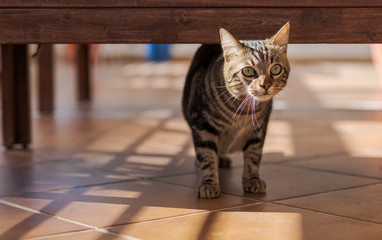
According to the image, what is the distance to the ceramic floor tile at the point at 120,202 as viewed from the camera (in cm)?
161

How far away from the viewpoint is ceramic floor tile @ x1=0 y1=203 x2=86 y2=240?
1.44 m

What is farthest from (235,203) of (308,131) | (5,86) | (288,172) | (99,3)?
(308,131)

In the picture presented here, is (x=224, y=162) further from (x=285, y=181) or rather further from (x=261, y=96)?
(x=261, y=96)

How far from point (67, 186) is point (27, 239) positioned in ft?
1.88

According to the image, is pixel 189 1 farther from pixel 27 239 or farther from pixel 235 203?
pixel 27 239

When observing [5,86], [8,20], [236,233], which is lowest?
[236,233]

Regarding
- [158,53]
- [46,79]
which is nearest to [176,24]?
[46,79]

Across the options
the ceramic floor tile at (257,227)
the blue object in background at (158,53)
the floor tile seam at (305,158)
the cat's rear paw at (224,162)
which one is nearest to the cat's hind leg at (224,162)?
the cat's rear paw at (224,162)

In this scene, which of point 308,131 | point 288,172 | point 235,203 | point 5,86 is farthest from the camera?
point 308,131

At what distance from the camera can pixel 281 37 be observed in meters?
1.71

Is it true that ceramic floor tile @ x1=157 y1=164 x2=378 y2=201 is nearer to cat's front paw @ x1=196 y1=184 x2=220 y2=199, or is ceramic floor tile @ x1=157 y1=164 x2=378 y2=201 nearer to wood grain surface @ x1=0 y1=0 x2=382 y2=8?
cat's front paw @ x1=196 y1=184 x2=220 y2=199

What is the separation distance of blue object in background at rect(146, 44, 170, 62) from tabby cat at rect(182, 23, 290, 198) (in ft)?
28.2

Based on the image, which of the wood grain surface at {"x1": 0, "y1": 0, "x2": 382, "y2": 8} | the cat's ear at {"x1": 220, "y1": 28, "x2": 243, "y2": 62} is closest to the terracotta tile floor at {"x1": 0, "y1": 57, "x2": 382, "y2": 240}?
the cat's ear at {"x1": 220, "y1": 28, "x2": 243, "y2": 62}

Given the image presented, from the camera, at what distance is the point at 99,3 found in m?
1.66
